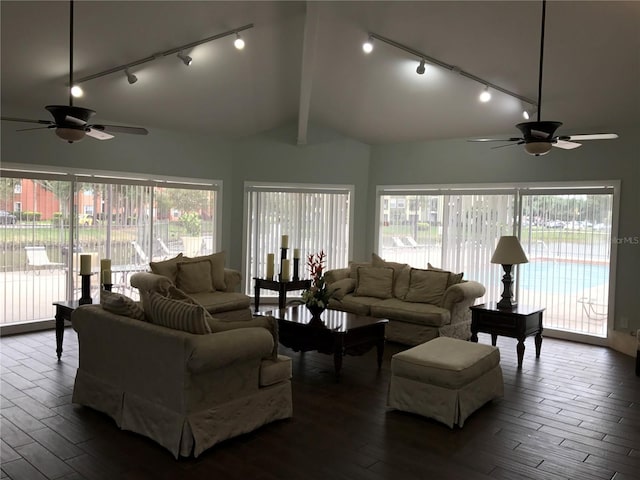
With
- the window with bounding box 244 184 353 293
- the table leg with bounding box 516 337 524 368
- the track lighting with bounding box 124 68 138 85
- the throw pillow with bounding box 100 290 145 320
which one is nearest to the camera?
the throw pillow with bounding box 100 290 145 320

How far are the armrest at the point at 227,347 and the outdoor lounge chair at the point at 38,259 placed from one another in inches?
165

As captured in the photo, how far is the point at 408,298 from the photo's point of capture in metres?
6.63

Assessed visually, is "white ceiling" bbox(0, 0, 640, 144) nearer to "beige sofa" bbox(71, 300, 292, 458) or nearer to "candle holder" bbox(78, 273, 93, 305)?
"candle holder" bbox(78, 273, 93, 305)

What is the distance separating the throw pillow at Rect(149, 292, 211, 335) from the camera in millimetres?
3559

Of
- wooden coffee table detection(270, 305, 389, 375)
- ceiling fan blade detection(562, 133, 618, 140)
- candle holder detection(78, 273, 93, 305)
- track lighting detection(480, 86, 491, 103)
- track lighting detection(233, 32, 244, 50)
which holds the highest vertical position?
track lighting detection(233, 32, 244, 50)

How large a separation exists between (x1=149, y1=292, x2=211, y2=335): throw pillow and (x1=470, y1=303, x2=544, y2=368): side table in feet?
11.2

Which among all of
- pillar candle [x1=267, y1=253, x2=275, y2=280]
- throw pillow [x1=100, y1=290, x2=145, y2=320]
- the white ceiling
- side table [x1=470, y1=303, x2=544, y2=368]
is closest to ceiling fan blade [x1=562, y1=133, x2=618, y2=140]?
the white ceiling

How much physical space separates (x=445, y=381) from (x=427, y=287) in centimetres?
260

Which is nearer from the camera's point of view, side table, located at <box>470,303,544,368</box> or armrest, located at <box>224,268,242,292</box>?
side table, located at <box>470,303,544,368</box>

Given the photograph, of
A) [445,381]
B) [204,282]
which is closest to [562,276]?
[445,381]

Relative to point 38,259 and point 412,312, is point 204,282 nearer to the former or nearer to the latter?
point 38,259

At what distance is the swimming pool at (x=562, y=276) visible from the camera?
679cm

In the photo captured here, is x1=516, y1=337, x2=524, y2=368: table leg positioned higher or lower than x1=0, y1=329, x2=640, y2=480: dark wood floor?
higher

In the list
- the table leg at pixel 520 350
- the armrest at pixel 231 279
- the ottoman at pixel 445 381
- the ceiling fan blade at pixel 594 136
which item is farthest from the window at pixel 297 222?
the ottoman at pixel 445 381
